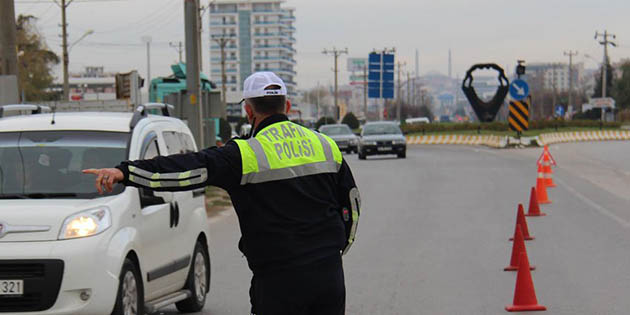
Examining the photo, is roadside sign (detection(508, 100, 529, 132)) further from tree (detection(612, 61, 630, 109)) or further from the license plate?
tree (detection(612, 61, 630, 109))

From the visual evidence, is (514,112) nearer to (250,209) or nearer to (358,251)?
(358,251)

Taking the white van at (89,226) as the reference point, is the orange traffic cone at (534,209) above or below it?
below

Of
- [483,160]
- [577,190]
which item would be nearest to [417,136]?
[483,160]

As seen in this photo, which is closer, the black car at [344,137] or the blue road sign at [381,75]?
the black car at [344,137]

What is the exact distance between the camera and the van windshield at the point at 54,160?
729 cm

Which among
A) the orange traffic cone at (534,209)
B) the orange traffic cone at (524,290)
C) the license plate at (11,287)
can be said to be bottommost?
the orange traffic cone at (534,209)

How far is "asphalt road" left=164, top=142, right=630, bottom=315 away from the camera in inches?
367

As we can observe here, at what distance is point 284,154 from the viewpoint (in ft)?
14.6

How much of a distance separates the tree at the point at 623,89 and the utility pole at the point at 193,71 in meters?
107

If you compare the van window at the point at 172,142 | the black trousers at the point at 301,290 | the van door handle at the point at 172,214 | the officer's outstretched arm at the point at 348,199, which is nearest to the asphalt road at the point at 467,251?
the van door handle at the point at 172,214

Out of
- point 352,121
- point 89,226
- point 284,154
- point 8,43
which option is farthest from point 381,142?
point 352,121

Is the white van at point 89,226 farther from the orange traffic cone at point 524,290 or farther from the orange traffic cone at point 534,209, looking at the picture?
the orange traffic cone at point 534,209

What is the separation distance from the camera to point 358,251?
13180mm

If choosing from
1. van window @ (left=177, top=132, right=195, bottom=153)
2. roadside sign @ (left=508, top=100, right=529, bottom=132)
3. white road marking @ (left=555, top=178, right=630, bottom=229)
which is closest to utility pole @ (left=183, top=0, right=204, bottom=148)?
white road marking @ (left=555, top=178, right=630, bottom=229)
